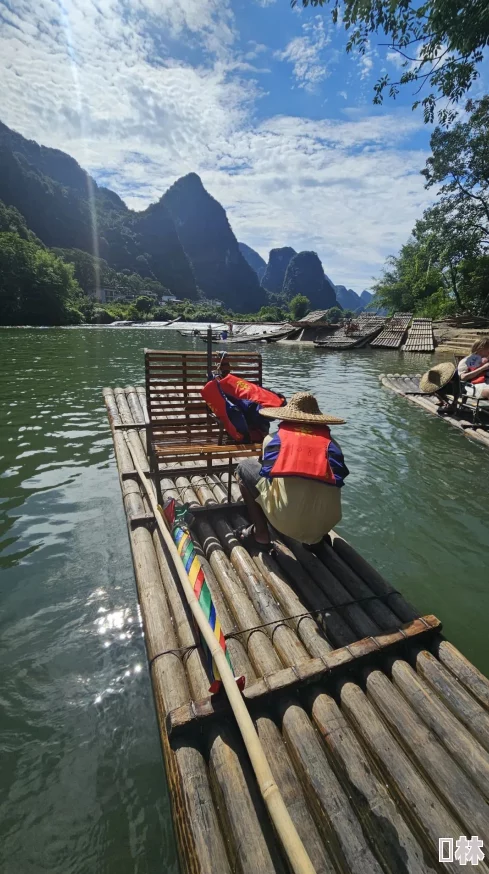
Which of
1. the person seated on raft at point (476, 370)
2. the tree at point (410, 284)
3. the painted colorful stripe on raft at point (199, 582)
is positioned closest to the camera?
the painted colorful stripe on raft at point (199, 582)

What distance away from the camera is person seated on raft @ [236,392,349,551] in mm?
3240

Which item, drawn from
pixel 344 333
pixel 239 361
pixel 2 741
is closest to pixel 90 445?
pixel 239 361

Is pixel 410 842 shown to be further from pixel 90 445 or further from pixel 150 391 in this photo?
pixel 90 445

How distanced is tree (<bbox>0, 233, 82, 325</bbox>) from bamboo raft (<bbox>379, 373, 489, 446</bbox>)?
55.3 meters

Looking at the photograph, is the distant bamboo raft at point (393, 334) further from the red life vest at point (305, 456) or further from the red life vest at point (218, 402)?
the red life vest at point (305, 456)

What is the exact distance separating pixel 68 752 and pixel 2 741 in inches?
19.6

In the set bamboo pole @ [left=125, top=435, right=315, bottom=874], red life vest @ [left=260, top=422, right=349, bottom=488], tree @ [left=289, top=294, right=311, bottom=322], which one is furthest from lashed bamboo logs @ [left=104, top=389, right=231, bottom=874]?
tree @ [left=289, top=294, right=311, bottom=322]

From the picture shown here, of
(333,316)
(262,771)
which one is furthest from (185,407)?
(333,316)

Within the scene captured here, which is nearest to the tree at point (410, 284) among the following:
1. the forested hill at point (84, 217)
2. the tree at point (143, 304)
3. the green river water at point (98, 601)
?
the green river water at point (98, 601)

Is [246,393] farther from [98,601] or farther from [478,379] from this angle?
[478,379]

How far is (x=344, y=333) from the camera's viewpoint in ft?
120

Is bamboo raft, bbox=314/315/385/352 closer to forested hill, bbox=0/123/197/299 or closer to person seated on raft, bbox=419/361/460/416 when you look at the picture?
person seated on raft, bbox=419/361/460/416

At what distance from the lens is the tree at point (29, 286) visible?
5319 cm

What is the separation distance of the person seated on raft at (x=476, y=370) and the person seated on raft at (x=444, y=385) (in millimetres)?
220
